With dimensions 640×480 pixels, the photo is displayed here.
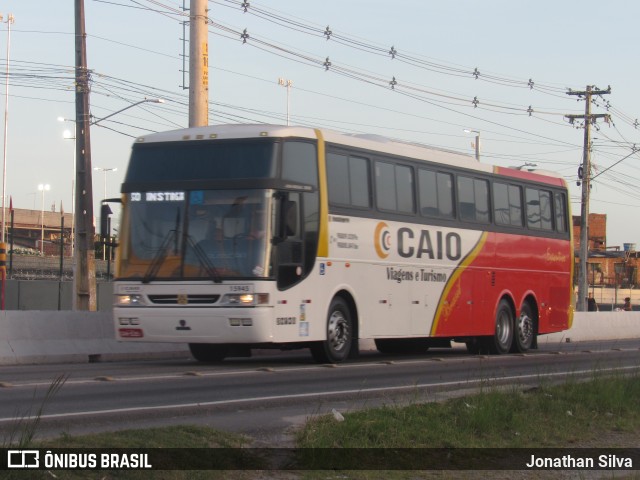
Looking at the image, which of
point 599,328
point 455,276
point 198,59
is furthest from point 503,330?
point 599,328

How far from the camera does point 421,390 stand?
46.9 ft

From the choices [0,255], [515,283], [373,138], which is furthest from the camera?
[0,255]

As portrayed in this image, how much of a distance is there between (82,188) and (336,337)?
30.6ft

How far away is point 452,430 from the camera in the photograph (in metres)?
10.2

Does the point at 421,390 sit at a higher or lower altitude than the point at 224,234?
lower

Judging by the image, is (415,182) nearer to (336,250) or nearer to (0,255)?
(336,250)

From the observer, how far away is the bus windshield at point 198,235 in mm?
17391

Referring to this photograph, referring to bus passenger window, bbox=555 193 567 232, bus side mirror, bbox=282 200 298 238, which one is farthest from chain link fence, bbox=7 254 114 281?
bus side mirror, bbox=282 200 298 238

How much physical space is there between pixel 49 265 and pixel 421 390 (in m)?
40.3

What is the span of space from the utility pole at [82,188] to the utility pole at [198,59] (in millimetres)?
2659

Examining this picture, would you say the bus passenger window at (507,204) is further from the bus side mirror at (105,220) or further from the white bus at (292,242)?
the bus side mirror at (105,220)

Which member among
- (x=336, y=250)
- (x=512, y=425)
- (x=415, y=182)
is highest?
(x=415, y=182)

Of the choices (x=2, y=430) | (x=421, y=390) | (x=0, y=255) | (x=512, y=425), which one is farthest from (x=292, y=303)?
(x=0, y=255)

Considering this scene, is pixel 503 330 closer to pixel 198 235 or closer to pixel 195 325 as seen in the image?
pixel 195 325
